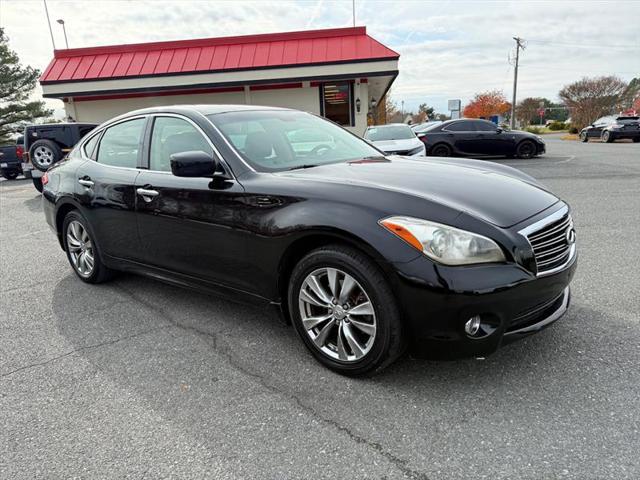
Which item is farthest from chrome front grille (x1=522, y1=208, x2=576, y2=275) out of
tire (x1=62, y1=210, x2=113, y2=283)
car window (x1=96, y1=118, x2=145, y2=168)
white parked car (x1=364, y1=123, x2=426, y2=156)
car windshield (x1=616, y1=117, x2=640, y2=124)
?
car windshield (x1=616, y1=117, x2=640, y2=124)

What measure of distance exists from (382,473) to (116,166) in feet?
10.7

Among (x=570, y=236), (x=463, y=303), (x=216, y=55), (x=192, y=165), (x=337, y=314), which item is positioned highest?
(x=216, y=55)

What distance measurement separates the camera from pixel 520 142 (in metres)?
15.7

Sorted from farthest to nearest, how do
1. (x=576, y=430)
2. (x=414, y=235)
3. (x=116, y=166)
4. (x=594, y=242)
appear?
(x=594, y=242)
(x=116, y=166)
(x=414, y=235)
(x=576, y=430)

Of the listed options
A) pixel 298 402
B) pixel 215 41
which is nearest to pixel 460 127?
pixel 215 41

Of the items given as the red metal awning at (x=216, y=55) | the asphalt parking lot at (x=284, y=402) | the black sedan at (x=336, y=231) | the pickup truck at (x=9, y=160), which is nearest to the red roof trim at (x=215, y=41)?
the red metal awning at (x=216, y=55)

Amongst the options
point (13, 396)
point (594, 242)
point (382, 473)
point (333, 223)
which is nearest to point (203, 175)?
point (333, 223)

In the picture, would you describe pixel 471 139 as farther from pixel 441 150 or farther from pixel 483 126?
pixel 441 150

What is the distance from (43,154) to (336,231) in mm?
10675

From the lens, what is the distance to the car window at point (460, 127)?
15.3 m

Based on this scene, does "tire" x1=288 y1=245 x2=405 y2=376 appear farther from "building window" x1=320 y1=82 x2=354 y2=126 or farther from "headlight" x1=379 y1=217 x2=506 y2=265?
"building window" x1=320 y1=82 x2=354 y2=126

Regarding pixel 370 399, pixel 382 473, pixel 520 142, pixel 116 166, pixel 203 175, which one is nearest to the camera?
pixel 382 473

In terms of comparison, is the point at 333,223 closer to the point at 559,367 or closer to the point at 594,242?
the point at 559,367

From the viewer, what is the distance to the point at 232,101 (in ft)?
57.5
